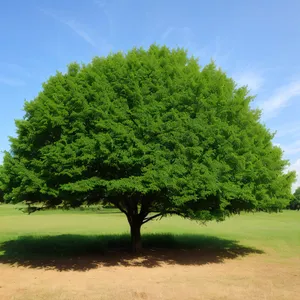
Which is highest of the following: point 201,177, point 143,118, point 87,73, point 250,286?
point 87,73

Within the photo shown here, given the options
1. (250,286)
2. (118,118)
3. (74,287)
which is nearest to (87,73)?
(118,118)

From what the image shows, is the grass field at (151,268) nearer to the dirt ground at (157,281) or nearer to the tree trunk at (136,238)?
the dirt ground at (157,281)

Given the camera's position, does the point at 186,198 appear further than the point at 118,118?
No

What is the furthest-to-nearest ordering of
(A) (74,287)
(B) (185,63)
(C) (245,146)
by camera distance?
1. (B) (185,63)
2. (C) (245,146)
3. (A) (74,287)

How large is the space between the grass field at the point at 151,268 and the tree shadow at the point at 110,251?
6cm

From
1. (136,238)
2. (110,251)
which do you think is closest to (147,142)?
(136,238)

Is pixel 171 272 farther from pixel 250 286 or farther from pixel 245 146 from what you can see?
pixel 245 146

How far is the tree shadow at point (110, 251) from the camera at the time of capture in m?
20.0

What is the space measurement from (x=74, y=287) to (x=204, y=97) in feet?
40.6

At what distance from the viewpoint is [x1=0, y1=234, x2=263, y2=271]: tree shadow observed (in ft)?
65.7

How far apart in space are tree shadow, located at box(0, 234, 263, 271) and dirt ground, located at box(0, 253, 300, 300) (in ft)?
2.26

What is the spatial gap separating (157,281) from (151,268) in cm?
319

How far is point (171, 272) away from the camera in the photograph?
57.1 feet

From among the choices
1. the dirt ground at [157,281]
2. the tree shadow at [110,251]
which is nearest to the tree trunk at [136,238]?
the tree shadow at [110,251]
